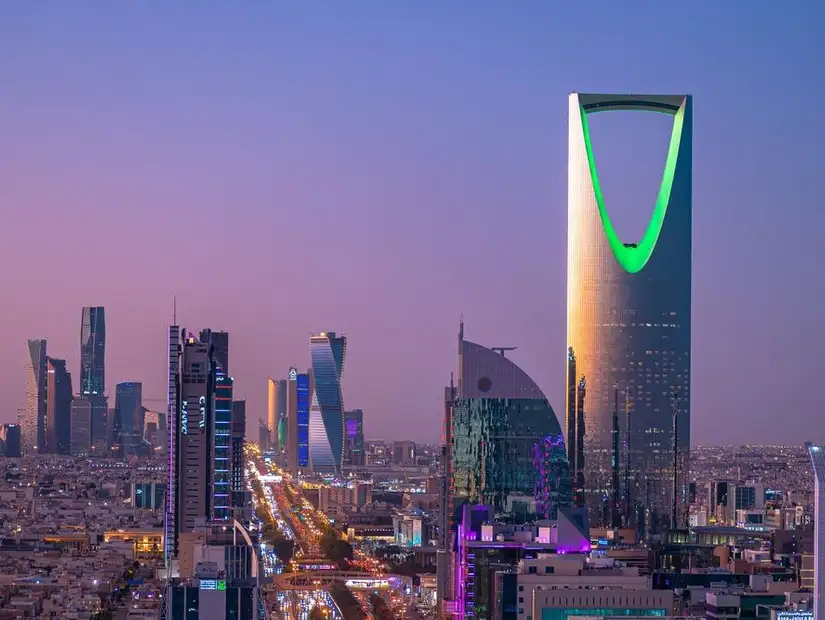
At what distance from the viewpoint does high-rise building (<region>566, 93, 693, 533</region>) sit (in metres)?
100

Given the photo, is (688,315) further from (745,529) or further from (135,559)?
(135,559)

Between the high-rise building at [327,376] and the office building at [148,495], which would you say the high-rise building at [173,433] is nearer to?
the office building at [148,495]

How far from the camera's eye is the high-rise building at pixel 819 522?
39844 millimetres

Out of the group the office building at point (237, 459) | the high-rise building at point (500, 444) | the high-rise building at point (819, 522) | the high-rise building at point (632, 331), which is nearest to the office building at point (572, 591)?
the high-rise building at point (819, 522)

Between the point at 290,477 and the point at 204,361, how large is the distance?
102 m

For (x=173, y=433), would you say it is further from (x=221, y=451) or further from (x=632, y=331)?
(x=632, y=331)

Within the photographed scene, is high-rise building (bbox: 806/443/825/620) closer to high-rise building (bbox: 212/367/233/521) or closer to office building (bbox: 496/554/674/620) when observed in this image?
office building (bbox: 496/554/674/620)

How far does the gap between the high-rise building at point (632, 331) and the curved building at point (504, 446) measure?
1240 cm

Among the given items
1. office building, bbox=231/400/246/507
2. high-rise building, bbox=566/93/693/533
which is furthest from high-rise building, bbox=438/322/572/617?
high-rise building, bbox=566/93/693/533

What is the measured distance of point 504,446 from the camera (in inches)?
3396

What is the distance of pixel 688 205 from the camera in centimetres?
10062

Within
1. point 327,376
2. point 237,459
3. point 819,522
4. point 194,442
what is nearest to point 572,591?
point 819,522

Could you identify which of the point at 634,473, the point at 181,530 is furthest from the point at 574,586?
the point at 634,473

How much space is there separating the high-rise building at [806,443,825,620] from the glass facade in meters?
Answer: 43.0
